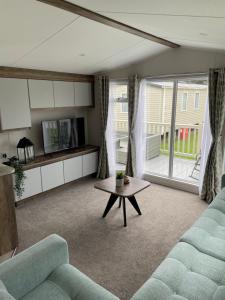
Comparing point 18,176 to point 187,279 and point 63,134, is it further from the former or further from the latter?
point 187,279

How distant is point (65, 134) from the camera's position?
4.58 metres

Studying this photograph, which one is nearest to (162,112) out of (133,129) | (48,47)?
(133,129)

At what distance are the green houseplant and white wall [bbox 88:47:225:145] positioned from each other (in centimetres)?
255

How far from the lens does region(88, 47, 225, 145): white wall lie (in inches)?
139

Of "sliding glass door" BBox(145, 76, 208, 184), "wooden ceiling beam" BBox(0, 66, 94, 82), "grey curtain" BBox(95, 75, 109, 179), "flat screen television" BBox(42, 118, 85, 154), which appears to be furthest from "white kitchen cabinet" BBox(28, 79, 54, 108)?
"sliding glass door" BBox(145, 76, 208, 184)

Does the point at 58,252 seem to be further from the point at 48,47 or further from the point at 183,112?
the point at 183,112

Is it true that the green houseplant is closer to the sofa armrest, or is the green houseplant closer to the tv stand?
the tv stand

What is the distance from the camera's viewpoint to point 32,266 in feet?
5.33

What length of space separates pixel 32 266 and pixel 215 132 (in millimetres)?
3137

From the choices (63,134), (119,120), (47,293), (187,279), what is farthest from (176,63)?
(47,293)

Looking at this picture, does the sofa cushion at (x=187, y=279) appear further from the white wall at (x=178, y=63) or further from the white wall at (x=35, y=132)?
the white wall at (x=35, y=132)

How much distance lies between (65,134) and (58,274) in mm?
3194

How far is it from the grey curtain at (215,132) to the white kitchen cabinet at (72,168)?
236 cm

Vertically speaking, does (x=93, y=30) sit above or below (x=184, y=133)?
above
